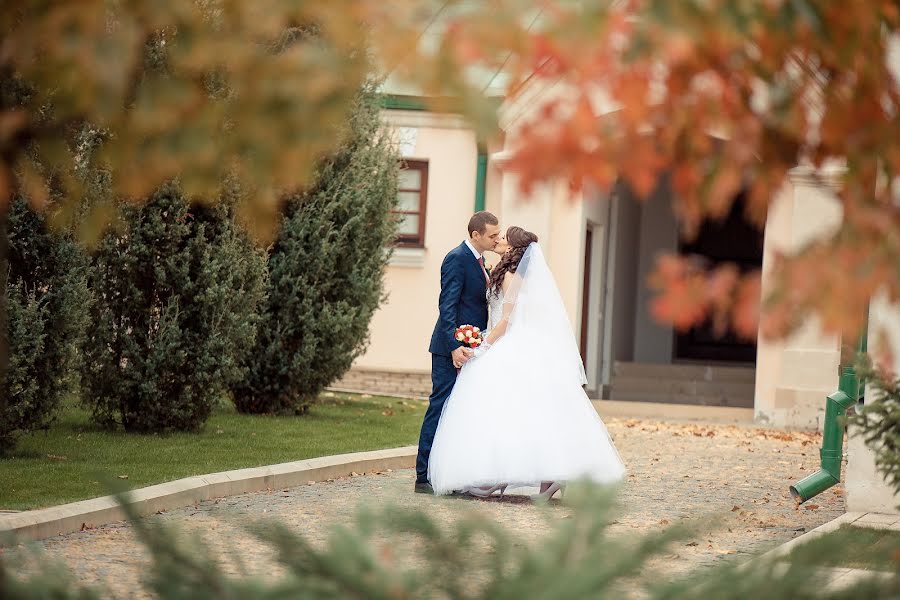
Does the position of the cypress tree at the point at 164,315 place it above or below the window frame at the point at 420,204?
below

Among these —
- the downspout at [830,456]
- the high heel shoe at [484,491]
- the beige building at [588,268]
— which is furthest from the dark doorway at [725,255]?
the high heel shoe at [484,491]

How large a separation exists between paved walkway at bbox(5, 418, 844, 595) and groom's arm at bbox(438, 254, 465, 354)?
1187mm

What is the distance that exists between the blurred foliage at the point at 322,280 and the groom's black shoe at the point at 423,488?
503 centimetres

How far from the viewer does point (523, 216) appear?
61.5ft

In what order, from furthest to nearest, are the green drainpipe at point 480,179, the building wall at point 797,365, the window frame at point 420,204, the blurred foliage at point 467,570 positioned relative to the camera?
the window frame at point 420,204 → the green drainpipe at point 480,179 → the building wall at point 797,365 → the blurred foliage at point 467,570

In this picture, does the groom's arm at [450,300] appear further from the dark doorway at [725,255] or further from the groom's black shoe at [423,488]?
the dark doorway at [725,255]

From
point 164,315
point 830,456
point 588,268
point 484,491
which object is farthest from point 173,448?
point 588,268

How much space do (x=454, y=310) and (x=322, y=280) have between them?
537cm

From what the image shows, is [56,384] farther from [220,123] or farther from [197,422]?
[220,123]

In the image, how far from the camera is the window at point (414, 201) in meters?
19.5

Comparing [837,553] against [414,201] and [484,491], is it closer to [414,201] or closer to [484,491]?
[484,491]

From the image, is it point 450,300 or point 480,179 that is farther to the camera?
point 480,179

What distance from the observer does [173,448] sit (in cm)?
1102

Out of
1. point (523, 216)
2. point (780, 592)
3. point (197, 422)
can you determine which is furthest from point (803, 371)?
point (780, 592)
